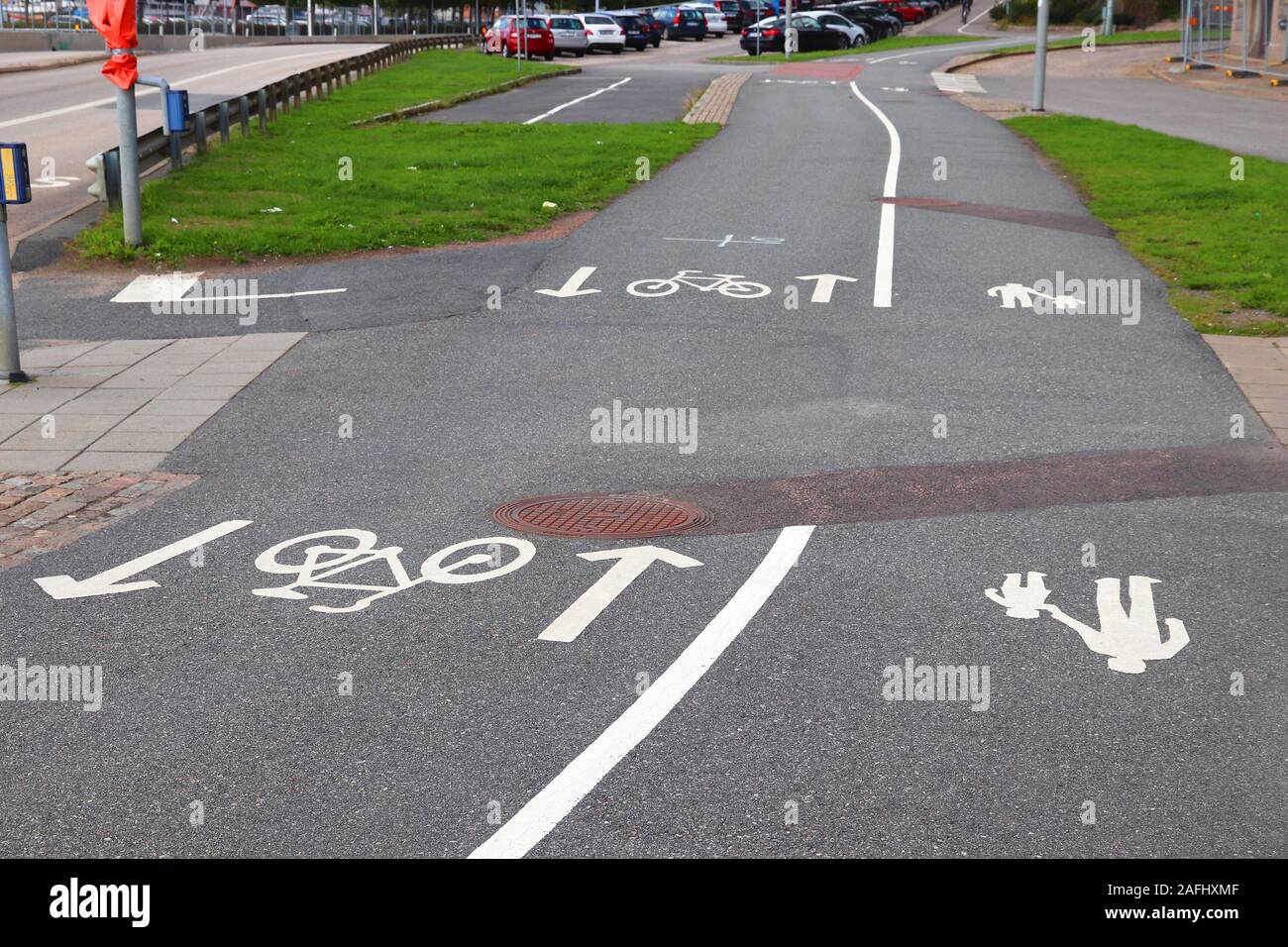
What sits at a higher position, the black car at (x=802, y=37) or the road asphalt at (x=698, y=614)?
the black car at (x=802, y=37)

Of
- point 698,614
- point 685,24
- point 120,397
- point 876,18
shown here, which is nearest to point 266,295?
point 120,397

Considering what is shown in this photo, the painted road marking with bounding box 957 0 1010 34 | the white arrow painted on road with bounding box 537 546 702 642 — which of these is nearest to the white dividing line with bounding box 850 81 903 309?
the white arrow painted on road with bounding box 537 546 702 642

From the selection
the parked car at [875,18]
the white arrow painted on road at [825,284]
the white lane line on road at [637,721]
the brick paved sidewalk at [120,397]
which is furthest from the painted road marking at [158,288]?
the parked car at [875,18]

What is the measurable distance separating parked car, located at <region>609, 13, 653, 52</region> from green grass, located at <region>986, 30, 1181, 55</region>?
17.7 metres

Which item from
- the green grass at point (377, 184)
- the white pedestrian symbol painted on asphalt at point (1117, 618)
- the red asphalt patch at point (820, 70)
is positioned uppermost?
the red asphalt patch at point (820, 70)

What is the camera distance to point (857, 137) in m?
27.8

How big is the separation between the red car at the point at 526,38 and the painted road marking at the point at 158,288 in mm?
42263

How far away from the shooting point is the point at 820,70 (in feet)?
162

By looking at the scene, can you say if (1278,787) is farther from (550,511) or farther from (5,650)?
(5,650)

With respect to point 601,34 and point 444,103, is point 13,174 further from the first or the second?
point 601,34

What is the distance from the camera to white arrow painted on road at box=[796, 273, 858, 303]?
46.5ft

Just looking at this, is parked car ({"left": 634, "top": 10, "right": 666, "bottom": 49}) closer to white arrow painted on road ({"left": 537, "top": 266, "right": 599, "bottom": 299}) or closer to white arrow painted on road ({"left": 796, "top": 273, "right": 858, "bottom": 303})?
white arrow painted on road ({"left": 537, "top": 266, "right": 599, "bottom": 299})

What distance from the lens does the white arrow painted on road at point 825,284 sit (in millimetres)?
14188

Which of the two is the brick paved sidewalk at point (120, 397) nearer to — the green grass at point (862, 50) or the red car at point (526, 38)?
the green grass at point (862, 50)
